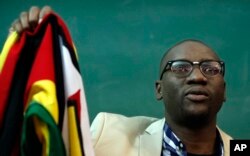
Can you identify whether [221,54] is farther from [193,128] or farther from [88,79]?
[88,79]

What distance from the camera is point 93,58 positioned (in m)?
1.53

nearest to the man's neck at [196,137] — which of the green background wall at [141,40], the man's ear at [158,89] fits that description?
the man's ear at [158,89]

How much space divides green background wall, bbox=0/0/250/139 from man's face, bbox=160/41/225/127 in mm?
211

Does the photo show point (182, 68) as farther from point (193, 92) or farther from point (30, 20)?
point (30, 20)

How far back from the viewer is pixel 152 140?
1.30m

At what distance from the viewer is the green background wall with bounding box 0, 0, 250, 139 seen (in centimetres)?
153

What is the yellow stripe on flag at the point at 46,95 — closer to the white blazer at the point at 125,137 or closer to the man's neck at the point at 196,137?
the white blazer at the point at 125,137

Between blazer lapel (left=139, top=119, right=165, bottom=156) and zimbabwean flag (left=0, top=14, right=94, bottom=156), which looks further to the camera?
blazer lapel (left=139, top=119, right=165, bottom=156)

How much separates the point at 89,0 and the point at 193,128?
58 cm

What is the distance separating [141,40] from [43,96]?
2.74 ft

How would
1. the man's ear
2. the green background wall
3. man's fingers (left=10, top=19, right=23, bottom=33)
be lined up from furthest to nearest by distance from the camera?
the green background wall → the man's ear → man's fingers (left=10, top=19, right=23, bottom=33)

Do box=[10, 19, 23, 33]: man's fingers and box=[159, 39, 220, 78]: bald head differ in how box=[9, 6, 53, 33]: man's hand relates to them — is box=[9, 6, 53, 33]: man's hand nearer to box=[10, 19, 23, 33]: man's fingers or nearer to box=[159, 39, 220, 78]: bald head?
box=[10, 19, 23, 33]: man's fingers

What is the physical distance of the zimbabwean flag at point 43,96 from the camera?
2.43 feet

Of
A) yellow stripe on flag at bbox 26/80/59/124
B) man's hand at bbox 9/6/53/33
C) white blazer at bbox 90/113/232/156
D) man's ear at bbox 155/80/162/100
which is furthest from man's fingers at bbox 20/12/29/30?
man's ear at bbox 155/80/162/100
